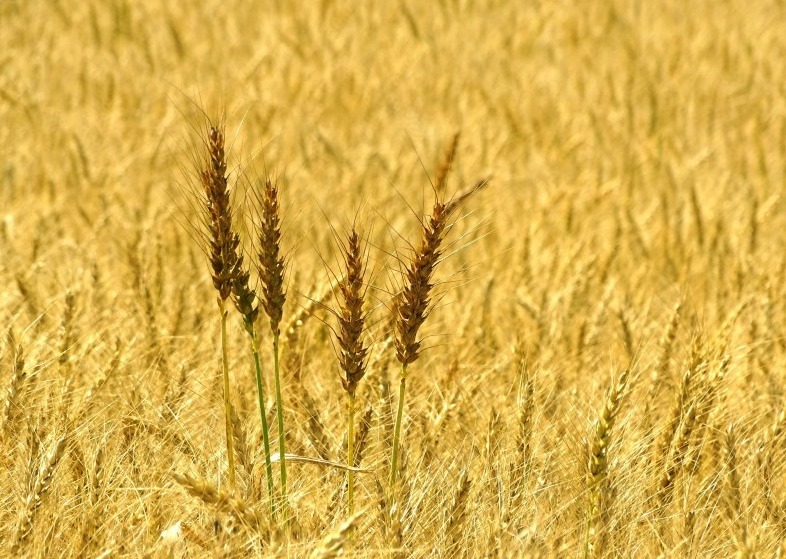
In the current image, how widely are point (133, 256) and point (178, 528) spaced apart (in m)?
1.08

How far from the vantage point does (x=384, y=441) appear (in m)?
1.84

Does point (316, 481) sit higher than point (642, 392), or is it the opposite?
point (642, 392)

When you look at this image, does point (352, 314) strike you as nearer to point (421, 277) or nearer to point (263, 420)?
point (421, 277)

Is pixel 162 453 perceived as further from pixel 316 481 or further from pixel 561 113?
pixel 561 113


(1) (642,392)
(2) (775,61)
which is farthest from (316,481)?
(2) (775,61)

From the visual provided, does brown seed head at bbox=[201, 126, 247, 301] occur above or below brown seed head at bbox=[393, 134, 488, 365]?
above

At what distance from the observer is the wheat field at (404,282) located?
1605mm

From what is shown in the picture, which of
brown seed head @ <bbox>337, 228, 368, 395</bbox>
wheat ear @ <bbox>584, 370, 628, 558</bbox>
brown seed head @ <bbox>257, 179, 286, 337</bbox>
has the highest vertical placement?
brown seed head @ <bbox>257, 179, 286, 337</bbox>

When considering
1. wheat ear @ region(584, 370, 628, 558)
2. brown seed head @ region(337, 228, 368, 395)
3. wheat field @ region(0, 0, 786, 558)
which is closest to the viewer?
brown seed head @ region(337, 228, 368, 395)

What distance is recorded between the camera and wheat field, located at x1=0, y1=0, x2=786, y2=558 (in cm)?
161

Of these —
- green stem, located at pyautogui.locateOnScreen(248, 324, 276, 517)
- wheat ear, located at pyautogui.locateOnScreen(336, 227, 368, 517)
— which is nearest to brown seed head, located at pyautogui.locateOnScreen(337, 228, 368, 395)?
wheat ear, located at pyautogui.locateOnScreen(336, 227, 368, 517)

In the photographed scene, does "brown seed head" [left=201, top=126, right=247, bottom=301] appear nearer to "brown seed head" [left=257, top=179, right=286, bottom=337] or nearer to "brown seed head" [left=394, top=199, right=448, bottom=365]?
"brown seed head" [left=257, top=179, right=286, bottom=337]

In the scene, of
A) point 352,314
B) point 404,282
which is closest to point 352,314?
point 352,314

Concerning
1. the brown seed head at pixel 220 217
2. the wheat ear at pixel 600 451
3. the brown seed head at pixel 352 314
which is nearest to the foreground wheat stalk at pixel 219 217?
the brown seed head at pixel 220 217
